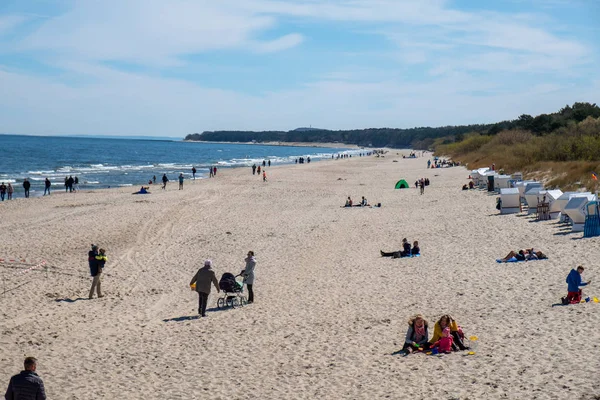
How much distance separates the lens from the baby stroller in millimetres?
13209

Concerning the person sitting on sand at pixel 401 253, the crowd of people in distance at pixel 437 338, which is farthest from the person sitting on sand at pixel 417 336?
the person sitting on sand at pixel 401 253

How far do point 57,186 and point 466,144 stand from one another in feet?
186

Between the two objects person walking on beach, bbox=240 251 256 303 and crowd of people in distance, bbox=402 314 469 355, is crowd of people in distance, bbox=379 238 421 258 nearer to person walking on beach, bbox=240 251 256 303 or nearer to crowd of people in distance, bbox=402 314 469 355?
person walking on beach, bbox=240 251 256 303

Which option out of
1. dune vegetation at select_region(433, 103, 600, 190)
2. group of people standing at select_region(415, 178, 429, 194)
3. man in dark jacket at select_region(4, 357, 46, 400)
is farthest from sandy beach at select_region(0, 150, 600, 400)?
group of people standing at select_region(415, 178, 429, 194)

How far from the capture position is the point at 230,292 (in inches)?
524

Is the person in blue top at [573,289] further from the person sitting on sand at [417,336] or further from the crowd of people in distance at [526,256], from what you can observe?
the crowd of people in distance at [526,256]

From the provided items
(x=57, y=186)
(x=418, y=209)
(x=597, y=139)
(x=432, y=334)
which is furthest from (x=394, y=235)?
(x=57, y=186)

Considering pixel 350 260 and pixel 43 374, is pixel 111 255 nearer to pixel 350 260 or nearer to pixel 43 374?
pixel 350 260

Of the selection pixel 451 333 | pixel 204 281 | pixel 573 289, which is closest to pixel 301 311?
pixel 204 281

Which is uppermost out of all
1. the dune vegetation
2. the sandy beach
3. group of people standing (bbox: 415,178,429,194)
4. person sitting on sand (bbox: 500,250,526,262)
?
the dune vegetation

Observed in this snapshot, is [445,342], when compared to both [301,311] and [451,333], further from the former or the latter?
[301,311]

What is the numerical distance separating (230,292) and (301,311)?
1679 millimetres

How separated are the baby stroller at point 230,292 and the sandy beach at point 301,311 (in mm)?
332

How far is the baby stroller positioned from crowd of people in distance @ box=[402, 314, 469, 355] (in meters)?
4.58
